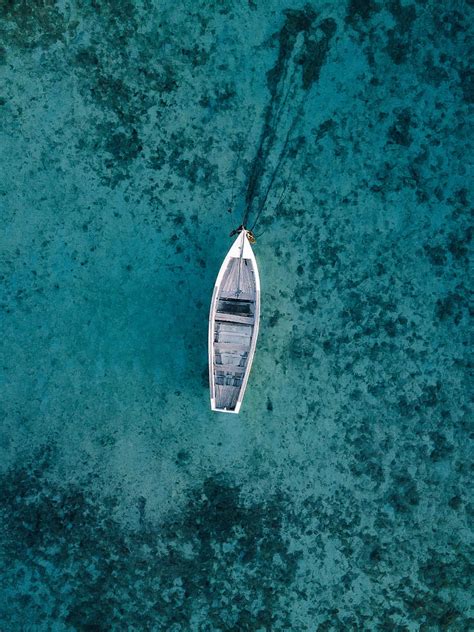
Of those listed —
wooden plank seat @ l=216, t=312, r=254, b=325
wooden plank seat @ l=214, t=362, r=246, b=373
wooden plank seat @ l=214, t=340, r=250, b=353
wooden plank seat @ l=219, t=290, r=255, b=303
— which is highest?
wooden plank seat @ l=219, t=290, r=255, b=303

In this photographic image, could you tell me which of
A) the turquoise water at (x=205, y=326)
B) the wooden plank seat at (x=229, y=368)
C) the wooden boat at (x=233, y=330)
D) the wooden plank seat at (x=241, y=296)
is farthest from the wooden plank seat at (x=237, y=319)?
the wooden plank seat at (x=229, y=368)

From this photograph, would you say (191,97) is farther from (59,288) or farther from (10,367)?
(10,367)

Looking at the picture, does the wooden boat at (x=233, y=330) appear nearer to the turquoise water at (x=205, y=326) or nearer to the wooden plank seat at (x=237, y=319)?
the wooden plank seat at (x=237, y=319)

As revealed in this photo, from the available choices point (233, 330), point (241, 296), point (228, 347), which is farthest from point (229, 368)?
point (241, 296)

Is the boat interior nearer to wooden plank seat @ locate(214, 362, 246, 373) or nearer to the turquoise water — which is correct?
wooden plank seat @ locate(214, 362, 246, 373)

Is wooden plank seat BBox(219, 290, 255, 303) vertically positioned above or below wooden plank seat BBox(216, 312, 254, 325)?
above

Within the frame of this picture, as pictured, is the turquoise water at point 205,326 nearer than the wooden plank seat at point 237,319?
No

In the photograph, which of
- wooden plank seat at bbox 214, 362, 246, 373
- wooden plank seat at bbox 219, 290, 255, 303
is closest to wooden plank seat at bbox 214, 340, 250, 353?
wooden plank seat at bbox 214, 362, 246, 373
